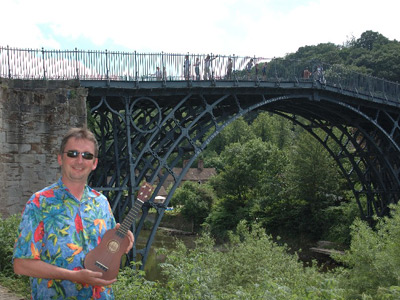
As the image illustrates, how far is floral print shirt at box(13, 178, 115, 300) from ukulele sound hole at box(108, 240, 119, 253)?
11cm

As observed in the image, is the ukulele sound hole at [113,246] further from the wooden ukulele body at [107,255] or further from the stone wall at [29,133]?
the stone wall at [29,133]

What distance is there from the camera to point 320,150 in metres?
27.9

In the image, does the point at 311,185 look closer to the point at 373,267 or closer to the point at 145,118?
the point at 145,118

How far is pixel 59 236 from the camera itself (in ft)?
8.89

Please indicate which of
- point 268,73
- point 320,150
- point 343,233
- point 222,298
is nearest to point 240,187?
point 320,150

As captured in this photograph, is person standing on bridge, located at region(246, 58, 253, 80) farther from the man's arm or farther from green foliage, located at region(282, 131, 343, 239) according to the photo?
green foliage, located at region(282, 131, 343, 239)

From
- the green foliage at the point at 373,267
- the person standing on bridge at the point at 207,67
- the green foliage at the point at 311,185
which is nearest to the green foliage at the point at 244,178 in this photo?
the green foliage at the point at 311,185

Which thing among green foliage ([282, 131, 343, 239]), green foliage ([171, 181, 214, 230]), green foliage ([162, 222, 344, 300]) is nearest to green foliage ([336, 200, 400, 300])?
green foliage ([162, 222, 344, 300])

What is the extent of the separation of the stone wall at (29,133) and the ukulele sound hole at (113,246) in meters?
6.97

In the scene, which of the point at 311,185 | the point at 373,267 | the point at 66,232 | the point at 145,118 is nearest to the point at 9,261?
the point at 66,232

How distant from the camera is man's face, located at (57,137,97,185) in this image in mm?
2863

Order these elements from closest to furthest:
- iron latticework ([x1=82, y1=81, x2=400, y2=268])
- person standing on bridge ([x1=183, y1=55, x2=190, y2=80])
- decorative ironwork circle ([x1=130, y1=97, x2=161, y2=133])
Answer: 1. iron latticework ([x1=82, y1=81, x2=400, y2=268])
2. decorative ironwork circle ([x1=130, y1=97, x2=161, y2=133])
3. person standing on bridge ([x1=183, y1=55, x2=190, y2=80])

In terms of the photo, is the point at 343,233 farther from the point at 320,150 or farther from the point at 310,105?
the point at 310,105

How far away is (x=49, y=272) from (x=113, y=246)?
0.40 metres
